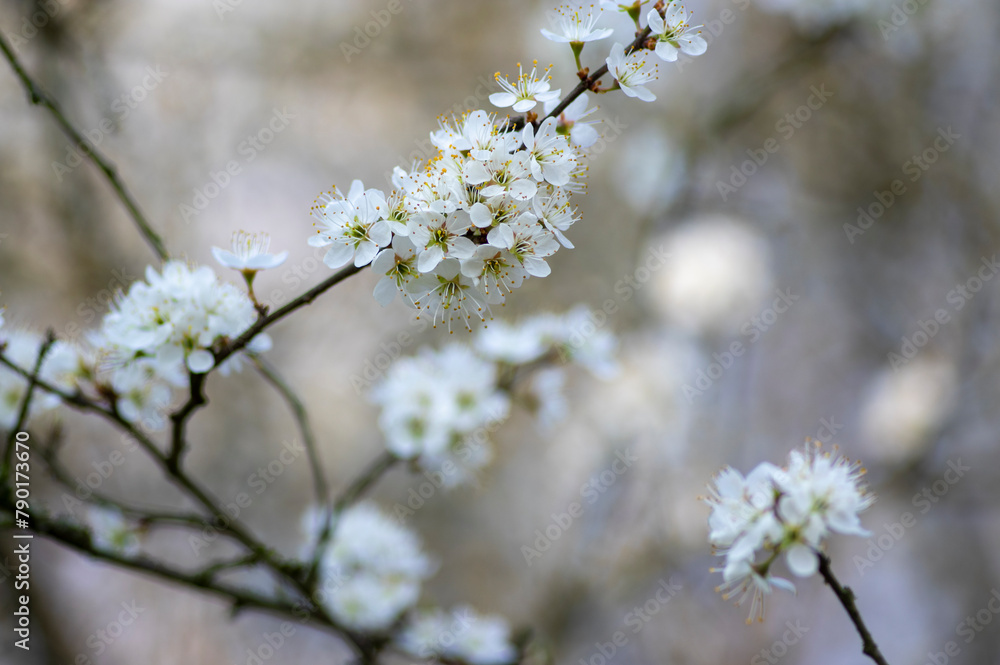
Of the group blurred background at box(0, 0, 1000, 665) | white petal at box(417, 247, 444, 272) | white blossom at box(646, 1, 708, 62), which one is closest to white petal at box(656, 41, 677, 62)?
white blossom at box(646, 1, 708, 62)

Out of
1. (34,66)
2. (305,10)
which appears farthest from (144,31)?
(305,10)

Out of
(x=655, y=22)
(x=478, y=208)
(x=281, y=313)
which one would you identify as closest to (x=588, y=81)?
(x=655, y=22)

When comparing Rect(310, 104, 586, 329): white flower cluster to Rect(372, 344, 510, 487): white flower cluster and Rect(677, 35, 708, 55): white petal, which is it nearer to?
Rect(677, 35, 708, 55): white petal

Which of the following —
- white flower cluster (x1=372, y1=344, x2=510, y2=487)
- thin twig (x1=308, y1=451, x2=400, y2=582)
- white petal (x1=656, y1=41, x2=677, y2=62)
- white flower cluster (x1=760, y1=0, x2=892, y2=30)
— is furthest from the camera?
white flower cluster (x1=760, y1=0, x2=892, y2=30)

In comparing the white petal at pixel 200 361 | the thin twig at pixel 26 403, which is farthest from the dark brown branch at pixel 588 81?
the thin twig at pixel 26 403

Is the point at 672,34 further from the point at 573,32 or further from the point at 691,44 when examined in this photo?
the point at 573,32

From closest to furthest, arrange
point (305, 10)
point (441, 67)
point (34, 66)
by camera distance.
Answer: point (34, 66), point (305, 10), point (441, 67)

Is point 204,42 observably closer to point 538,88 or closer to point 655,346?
point 655,346
